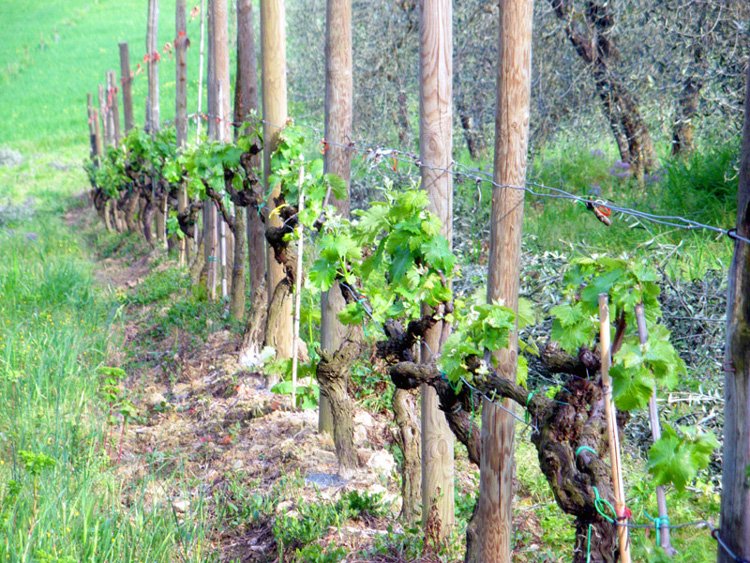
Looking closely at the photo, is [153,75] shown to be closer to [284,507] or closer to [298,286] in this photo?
[298,286]

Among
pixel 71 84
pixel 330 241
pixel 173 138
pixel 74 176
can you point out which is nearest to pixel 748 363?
pixel 330 241

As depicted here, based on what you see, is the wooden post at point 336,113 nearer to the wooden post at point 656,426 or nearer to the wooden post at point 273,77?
the wooden post at point 273,77

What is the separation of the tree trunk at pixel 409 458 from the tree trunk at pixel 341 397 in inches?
26.1

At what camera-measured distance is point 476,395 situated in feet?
11.2

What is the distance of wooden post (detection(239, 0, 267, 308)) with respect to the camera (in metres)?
7.61

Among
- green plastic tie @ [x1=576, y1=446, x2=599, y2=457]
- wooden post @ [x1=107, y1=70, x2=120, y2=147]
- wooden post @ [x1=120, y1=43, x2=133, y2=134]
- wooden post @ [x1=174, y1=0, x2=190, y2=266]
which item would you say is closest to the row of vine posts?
green plastic tie @ [x1=576, y1=446, x2=599, y2=457]

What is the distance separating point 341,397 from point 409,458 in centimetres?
80

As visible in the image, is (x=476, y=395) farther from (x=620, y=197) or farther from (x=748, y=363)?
→ (x=620, y=197)

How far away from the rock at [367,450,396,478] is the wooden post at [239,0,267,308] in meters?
2.60

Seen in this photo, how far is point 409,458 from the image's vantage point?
4.40 m

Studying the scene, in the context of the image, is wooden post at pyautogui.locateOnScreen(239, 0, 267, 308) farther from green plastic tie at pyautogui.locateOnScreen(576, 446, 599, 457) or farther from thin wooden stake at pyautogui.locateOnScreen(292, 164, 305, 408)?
green plastic tie at pyautogui.locateOnScreen(576, 446, 599, 457)

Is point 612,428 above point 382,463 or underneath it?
above

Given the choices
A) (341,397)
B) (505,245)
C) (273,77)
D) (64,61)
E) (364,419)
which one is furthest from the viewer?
(64,61)

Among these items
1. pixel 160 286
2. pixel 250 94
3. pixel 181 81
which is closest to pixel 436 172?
pixel 250 94
